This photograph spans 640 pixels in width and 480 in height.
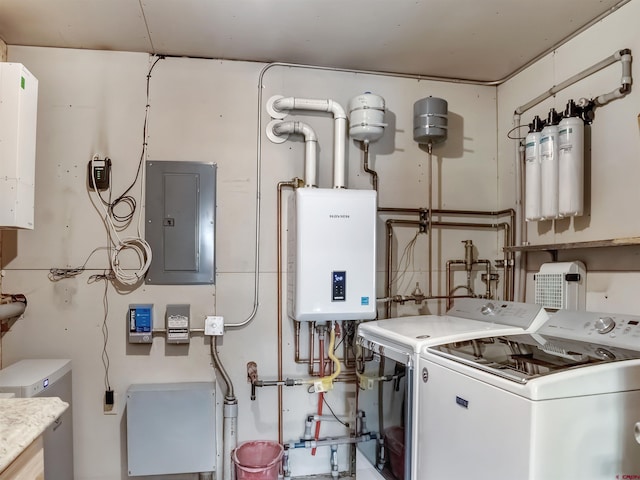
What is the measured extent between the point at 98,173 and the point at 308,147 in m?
1.19

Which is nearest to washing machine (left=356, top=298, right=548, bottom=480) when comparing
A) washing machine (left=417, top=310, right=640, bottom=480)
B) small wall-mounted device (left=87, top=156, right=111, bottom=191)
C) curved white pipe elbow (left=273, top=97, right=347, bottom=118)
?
washing machine (left=417, top=310, right=640, bottom=480)

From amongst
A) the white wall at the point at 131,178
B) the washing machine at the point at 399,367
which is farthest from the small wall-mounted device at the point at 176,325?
the washing machine at the point at 399,367

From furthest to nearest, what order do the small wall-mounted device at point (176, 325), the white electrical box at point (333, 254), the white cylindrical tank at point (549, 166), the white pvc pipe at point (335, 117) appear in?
1. the white pvc pipe at point (335, 117)
2. the small wall-mounted device at point (176, 325)
3. the white electrical box at point (333, 254)
4. the white cylindrical tank at point (549, 166)

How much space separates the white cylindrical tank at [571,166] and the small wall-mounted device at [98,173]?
2414 millimetres

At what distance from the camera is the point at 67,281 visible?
2.39 metres

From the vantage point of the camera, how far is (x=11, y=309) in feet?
7.29

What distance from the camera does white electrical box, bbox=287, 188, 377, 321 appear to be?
2258mm

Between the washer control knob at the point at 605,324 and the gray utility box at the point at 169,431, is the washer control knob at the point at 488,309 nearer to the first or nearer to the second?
the washer control knob at the point at 605,324

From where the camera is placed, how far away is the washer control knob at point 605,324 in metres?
1.67

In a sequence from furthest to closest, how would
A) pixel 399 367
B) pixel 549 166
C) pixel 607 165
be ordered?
pixel 549 166 < pixel 607 165 < pixel 399 367

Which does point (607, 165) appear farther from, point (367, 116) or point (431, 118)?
point (367, 116)

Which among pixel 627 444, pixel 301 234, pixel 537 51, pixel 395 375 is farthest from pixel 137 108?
pixel 627 444

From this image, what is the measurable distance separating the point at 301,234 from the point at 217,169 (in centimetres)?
70

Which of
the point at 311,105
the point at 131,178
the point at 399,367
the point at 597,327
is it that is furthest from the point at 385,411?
the point at 131,178
